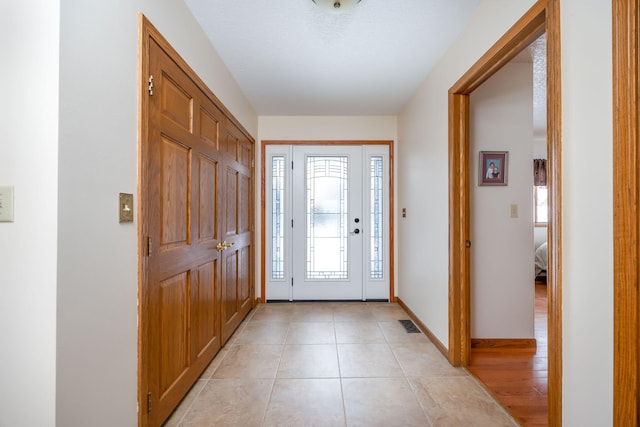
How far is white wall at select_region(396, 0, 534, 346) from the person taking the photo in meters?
1.92

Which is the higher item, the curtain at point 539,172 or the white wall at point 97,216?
the curtain at point 539,172

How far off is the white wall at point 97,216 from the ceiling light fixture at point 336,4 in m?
0.95

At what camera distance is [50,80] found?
967 mm

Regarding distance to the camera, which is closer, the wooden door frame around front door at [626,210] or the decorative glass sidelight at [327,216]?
the wooden door frame around front door at [626,210]

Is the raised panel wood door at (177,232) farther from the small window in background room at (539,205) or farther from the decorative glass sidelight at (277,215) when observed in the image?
the small window in background room at (539,205)

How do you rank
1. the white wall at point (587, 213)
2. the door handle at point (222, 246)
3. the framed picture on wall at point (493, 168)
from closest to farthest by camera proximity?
the white wall at point (587, 213)
the door handle at point (222, 246)
the framed picture on wall at point (493, 168)

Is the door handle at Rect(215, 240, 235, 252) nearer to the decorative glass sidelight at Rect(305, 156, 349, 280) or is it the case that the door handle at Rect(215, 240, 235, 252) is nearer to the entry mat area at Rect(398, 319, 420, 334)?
the decorative glass sidelight at Rect(305, 156, 349, 280)

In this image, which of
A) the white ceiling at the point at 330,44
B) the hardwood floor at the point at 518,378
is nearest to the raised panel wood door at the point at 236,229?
the white ceiling at the point at 330,44

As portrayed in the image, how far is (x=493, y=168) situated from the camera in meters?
2.65

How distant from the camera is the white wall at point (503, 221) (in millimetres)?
2652

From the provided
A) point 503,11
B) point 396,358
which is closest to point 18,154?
point 503,11

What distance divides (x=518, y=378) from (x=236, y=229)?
2.55 meters

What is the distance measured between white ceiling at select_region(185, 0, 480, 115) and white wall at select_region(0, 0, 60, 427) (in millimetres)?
1170

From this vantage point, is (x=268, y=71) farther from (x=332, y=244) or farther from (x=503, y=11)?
(x=332, y=244)
